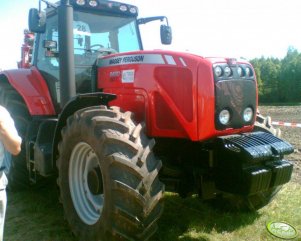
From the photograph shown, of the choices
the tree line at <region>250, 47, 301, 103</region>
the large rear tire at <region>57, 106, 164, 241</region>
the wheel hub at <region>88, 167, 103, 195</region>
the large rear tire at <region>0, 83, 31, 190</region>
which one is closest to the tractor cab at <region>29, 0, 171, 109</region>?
the large rear tire at <region>0, 83, 31, 190</region>

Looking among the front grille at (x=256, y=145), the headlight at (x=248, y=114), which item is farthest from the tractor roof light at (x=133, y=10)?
the front grille at (x=256, y=145)

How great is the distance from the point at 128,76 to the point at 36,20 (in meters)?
1.21

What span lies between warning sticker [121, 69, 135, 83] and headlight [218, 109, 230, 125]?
39.4 inches

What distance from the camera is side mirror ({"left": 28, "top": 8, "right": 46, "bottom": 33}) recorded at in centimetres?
401

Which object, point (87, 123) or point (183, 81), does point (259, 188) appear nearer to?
point (183, 81)

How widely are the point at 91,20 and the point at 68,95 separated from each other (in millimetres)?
1167

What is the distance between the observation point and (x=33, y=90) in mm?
4773

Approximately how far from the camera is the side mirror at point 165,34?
4961 millimetres

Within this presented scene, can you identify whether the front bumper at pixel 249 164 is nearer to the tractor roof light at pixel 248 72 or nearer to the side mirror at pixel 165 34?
the tractor roof light at pixel 248 72

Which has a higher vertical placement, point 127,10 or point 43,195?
point 127,10

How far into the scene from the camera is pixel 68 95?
13.2 feet

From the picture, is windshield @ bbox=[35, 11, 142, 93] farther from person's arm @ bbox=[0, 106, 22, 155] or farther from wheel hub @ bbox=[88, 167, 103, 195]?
person's arm @ bbox=[0, 106, 22, 155]

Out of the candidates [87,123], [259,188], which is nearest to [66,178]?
[87,123]

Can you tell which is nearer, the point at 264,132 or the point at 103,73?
the point at 264,132
